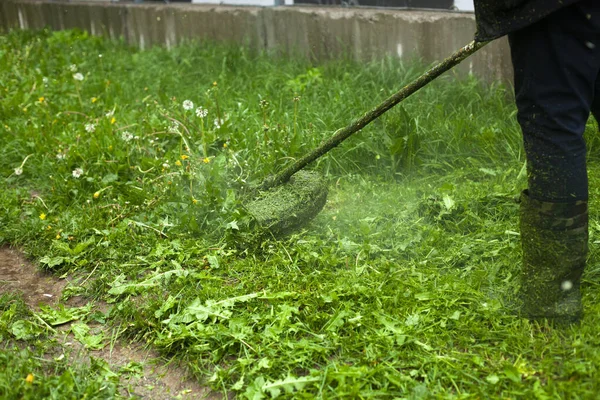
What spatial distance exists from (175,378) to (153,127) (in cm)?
249

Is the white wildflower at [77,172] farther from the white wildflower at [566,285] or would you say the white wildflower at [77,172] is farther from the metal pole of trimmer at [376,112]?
A: the white wildflower at [566,285]

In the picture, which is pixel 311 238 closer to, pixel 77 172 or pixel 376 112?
pixel 376 112

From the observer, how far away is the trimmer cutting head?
10.4 feet

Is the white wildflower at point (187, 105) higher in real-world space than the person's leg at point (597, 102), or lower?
lower

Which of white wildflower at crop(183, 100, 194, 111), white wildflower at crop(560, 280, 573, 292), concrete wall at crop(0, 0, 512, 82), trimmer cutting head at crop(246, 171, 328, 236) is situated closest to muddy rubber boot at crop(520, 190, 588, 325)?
white wildflower at crop(560, 280, 573, 292)

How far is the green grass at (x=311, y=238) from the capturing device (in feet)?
7.47

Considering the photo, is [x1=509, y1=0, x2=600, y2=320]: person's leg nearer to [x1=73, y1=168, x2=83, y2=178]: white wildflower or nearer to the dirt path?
the dirt path

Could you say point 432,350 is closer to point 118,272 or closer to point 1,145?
point 118,272

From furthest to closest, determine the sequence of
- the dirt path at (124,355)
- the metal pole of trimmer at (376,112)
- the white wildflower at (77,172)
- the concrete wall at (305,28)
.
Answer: the concrete wall at (305,28)
the white wildflower at (77,172)
the metal pole of trimmer at (376,112)
the dirt path at (124,355)

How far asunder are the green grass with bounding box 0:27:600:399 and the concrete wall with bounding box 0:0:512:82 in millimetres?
227

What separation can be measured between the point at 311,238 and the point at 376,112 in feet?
2.47

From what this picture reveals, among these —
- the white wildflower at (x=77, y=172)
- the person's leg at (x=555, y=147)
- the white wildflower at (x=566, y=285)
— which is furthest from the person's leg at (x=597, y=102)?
the white wildflower at (x=77, y=172)

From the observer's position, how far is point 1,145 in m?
4.66

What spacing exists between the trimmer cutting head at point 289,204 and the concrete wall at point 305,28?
2.09m
